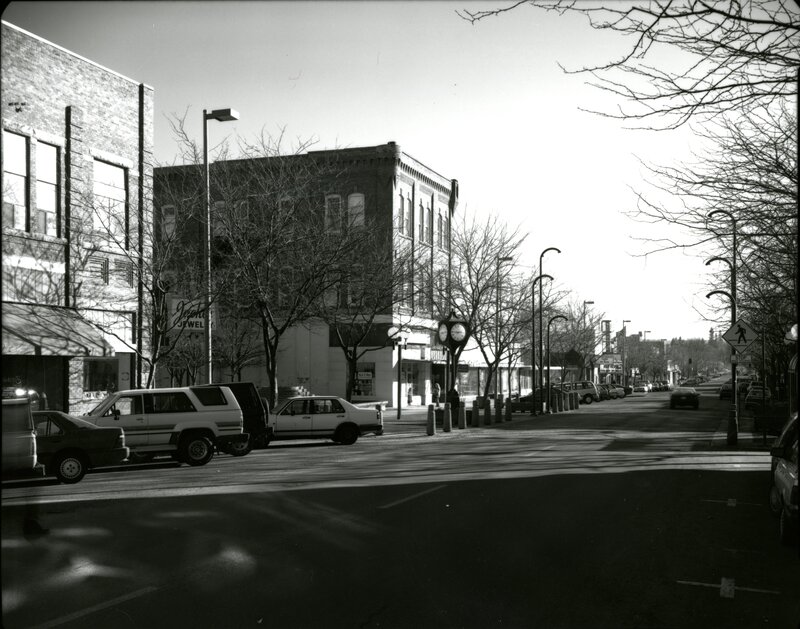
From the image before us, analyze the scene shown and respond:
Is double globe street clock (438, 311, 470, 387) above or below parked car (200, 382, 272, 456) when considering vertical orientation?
above

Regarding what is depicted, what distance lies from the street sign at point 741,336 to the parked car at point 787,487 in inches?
525

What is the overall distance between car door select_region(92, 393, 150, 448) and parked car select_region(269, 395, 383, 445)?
6.24 meters

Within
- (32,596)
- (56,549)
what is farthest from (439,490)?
(32,596)

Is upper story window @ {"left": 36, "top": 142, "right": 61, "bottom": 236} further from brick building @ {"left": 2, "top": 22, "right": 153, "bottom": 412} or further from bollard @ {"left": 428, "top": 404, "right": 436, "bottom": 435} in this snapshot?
bollard @ {"left": 428, "top": 404, "right": 436, "bottom": 435}

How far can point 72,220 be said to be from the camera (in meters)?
23.6

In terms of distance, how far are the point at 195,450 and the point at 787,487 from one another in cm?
1322

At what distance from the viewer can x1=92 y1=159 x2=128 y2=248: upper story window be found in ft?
79.5

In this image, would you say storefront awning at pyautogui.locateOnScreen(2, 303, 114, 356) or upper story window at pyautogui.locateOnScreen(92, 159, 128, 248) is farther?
upper story window at pyautogui.locateOnScreen(92, 159, 128, 248)

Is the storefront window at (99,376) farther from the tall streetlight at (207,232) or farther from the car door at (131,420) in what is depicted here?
the car door at (131,420)

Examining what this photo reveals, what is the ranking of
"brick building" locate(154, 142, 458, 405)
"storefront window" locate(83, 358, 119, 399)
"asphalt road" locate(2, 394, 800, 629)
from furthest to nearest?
"brick building" locate(154, 142, 458, 405), "storefront window" locate(83, 358, 119, 399), "asphalt road" locate(2, 394, 800, 629)

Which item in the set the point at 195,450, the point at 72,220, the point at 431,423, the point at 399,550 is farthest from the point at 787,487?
the point at 72,220

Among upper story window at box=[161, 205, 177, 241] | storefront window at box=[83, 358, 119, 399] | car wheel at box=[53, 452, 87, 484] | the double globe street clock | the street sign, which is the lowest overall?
car wheel at box=[53, 452, 87, 484]

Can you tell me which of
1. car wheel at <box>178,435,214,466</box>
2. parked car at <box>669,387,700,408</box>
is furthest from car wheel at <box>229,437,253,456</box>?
parked car at <box>669,387,700,408</box>

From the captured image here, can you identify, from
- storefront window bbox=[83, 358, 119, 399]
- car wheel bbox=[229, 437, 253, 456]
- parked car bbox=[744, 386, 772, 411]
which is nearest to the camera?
car wheel bbox=[229, 437, 253, 456]
